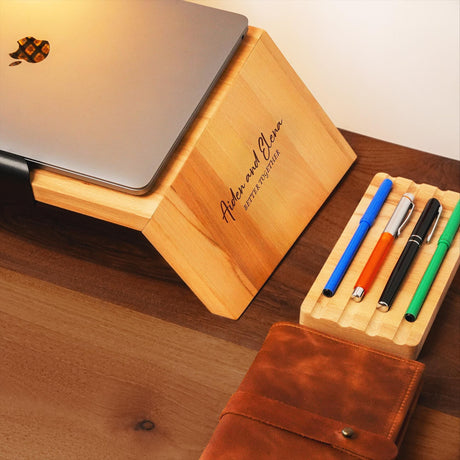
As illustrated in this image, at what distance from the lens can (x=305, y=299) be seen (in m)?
0.81

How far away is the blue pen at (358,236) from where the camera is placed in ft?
2.70

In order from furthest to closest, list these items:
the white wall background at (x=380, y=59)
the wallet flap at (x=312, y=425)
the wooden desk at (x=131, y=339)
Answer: the white wall background at (x=380, y=59) < the wooden desk at (x=131, y=339) < the wallet flap at (x=312, y=425)

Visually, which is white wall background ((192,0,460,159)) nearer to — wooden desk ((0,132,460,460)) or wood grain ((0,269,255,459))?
wooden desk ((0,132,460,460))

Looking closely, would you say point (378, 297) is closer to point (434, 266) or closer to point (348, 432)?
point (434, 266)

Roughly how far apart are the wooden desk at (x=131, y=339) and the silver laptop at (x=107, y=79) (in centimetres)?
19

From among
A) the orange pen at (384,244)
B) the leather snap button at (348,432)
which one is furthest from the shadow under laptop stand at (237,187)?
the leather snap button at (348,432)

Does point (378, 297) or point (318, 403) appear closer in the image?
point (318, 403)

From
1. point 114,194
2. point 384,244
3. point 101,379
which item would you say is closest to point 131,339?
point 101,379

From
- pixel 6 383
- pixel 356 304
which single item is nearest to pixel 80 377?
pixel 6 383

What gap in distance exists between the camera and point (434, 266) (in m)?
0.82

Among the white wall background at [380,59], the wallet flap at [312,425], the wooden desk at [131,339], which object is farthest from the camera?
the white wall background at [380,59]

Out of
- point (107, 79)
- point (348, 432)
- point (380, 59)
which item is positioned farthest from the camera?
point (380, 59)

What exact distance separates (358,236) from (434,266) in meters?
0.09

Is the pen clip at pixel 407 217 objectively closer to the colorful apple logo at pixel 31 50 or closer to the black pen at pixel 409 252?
the black pen at pixel 409 252
